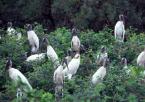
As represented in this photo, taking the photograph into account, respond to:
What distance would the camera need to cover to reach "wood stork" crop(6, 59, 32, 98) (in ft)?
30.1

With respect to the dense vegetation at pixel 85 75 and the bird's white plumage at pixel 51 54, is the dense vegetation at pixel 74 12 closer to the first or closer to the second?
the dense vegetation at pixel 85 75

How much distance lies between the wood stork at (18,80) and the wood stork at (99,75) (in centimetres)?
102

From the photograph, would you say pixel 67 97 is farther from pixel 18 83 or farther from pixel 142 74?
pixel 142 74

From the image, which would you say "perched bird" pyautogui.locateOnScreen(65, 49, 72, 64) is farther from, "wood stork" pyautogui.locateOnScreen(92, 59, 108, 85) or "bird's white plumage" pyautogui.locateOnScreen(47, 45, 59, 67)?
"wood stork" pyautogui.locateOnScreen(92, 59, 108, 85)

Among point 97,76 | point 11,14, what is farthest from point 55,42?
point 11,14

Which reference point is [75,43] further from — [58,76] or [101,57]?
[58,76]

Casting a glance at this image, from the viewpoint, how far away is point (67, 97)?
8.88m

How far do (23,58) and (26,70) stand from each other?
395 mm

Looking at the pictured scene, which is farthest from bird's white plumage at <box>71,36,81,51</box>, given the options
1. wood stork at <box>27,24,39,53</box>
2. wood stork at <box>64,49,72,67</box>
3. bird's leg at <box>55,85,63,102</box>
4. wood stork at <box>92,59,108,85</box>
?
bird's leg at <box>55,85,63,102</box>

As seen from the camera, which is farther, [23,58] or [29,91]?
[23,58]

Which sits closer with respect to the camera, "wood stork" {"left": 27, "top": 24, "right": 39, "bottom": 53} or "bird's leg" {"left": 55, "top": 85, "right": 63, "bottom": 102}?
"bird's leg" {"left": 55, "top": 85, "right": 63, "bottom": 102}

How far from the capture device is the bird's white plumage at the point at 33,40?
42.1ft

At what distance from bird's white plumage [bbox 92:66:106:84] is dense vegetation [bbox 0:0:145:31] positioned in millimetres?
9367

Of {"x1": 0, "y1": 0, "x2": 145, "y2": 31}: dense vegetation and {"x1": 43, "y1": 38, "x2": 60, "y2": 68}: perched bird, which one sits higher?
{"x1": 0, "y1": 0, "x2": 145, "y2": 31}: dense vegetation
